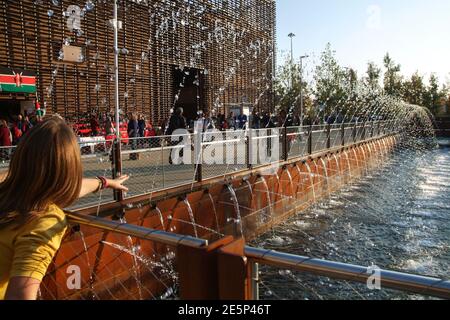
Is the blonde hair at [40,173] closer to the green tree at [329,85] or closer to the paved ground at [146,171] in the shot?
the paved ground at [146,171]

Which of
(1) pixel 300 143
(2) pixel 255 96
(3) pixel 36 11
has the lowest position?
(1) pixel 300 143

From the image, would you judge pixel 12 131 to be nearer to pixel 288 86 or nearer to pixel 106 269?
pixel 106 269

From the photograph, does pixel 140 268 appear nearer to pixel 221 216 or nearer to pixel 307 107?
pixel 221 216

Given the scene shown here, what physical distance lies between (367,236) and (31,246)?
8.33 m

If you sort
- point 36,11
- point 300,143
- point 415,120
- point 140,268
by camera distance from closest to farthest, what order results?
1. point 140,268
2. point 300,143
3. point 36,11
4. point 415,120

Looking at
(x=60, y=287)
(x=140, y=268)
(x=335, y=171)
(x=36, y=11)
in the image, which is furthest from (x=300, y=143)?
(x=36, y=11)

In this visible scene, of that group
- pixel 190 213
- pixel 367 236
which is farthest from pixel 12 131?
pixel 367 236

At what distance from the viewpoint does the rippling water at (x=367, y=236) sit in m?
6.35

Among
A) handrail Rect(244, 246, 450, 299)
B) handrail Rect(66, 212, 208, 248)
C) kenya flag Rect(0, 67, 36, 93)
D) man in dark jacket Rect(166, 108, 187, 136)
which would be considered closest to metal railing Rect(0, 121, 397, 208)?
man in dark jacket Rect(166, 108, 187, 136)

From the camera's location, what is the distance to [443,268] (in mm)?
7418

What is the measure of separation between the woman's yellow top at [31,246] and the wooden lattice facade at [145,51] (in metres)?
17.8

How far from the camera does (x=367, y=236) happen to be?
9164 millimetres

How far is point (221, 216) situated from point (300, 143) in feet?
21.0

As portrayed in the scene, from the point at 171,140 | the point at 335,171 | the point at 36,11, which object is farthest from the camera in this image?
the point at 36,11
